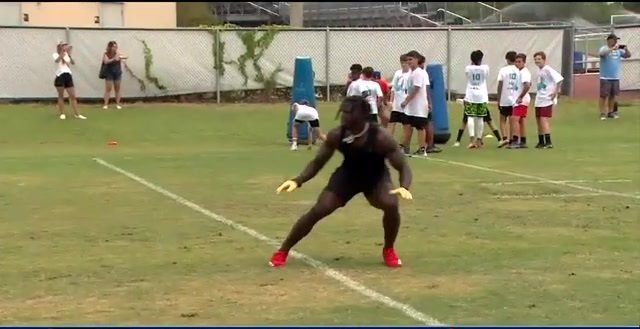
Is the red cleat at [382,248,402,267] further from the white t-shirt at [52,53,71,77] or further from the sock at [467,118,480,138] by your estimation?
the white t-shirt at [52,53,71,77]

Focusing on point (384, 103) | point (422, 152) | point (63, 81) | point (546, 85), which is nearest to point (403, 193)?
point (422, 152)

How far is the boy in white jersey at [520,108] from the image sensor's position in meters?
20.1

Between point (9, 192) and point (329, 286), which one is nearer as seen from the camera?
point (329, 286)

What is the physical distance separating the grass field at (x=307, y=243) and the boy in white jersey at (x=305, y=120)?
37.6 inches

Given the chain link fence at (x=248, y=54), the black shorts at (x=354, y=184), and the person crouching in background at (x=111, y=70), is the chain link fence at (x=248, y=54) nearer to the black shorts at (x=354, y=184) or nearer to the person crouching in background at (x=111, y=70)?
the person crouching in background at (x=111, y=70)

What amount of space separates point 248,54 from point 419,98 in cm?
1007

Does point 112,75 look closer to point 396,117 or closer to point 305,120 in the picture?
point 305,120

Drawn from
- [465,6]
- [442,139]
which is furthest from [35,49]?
[465,6]

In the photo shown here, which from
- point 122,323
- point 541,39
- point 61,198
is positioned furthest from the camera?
point 541,39

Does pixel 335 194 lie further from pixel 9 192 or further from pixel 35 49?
pixel 35 49

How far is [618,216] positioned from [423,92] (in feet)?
24.5

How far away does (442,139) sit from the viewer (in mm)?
21562

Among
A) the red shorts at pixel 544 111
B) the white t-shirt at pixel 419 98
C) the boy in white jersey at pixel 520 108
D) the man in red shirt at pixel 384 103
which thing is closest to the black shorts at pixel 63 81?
the man in red shirt at pixel 384 103

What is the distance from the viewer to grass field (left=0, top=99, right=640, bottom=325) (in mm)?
7441
